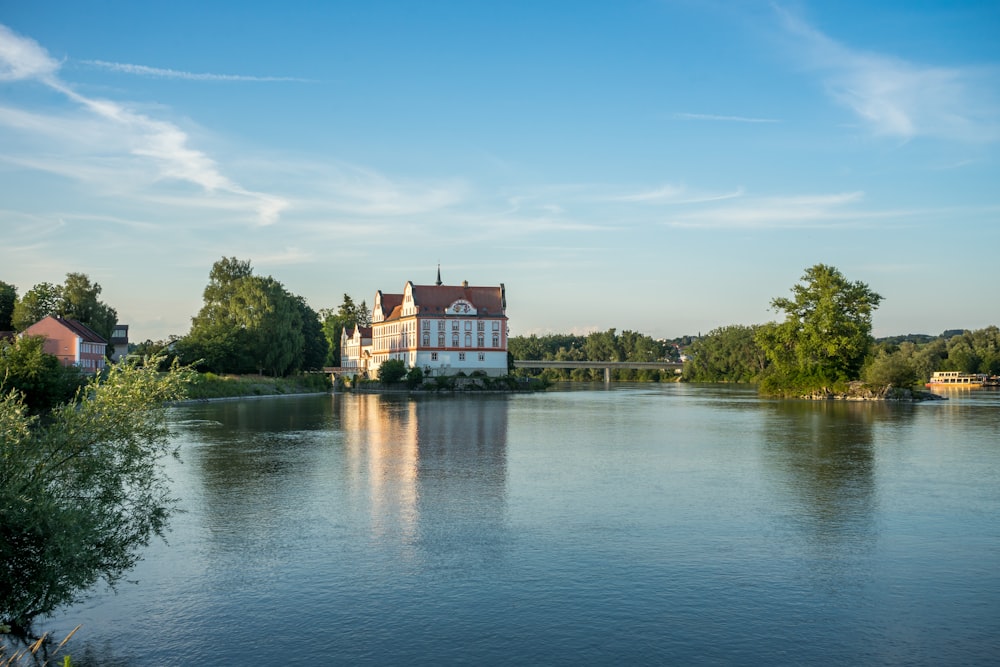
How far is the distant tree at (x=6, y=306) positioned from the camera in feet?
317

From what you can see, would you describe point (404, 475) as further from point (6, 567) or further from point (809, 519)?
point (6, 567)

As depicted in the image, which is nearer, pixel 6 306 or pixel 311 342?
pixel 6 306

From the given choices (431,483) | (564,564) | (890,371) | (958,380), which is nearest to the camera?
(564,564)

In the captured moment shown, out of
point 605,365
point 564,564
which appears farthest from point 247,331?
point 605,365

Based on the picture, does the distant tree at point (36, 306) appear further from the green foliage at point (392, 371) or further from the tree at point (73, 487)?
the tree at point (73, 487)

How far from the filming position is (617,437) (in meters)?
38.5

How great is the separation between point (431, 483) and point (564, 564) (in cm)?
951

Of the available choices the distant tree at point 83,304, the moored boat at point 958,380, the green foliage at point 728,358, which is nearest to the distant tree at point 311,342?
the distant tree at point 83,304

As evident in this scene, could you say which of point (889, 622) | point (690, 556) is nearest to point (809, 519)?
point (690, 556)

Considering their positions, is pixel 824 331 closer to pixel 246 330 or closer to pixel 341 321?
pixel 246 330

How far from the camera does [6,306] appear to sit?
97.4 meters

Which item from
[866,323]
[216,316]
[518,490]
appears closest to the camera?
[518,490]

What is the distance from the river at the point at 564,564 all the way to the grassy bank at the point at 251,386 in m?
45.2

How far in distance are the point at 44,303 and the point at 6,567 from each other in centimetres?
9546
